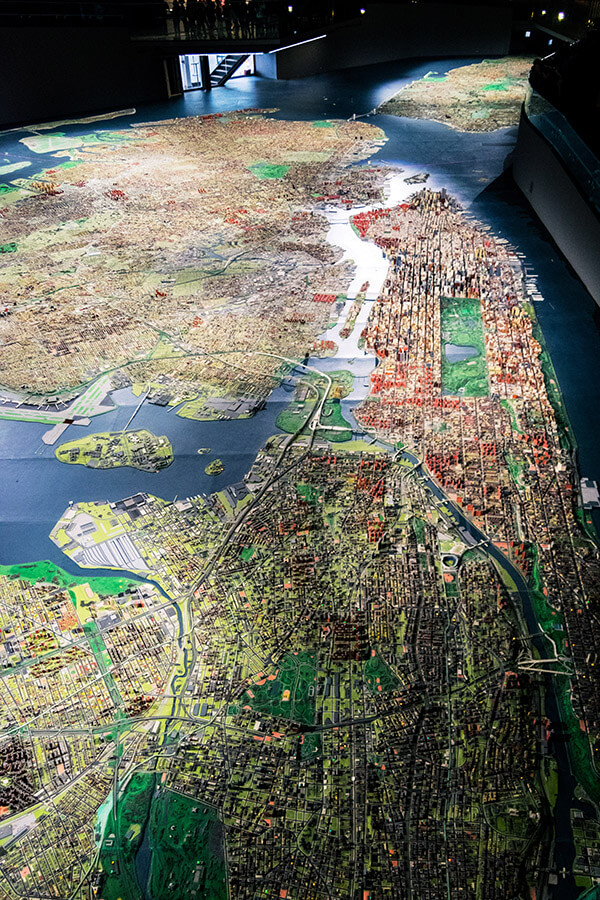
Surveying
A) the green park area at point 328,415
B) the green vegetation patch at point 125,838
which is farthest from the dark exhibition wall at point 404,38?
the green vegetation patch at point 125,838

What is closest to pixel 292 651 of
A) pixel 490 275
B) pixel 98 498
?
pixel 98 498

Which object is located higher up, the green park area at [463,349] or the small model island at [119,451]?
the green park area at [463,349]

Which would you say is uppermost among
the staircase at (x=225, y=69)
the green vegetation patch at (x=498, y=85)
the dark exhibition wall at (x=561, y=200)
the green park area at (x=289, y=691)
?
the staircase at (x=225, y=69)

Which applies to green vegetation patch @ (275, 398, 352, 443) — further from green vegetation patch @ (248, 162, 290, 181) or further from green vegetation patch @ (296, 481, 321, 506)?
green vegetation patch @ (248, 162, 290, 181)

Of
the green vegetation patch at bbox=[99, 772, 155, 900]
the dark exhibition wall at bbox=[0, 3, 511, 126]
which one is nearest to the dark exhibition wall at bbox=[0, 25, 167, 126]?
the dark exhibition wall at bbox=[0, 3, 511, 126]

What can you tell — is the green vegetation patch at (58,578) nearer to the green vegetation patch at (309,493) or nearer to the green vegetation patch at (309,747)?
the green vegetation patch at (309,493)

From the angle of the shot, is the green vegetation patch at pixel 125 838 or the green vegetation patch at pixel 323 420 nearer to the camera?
the green vegetation patch at pixel 125 838

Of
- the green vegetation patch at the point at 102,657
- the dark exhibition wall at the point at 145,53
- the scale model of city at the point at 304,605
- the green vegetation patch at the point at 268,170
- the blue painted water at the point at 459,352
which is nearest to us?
the scale model of city at the point at 304,605

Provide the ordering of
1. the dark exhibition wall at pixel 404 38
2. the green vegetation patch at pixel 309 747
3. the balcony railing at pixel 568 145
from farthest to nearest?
the dark exhibition wall at pixel 404 38
the balcony railing at pixel 568 145
the green vegetation patch at pixel 309 747
